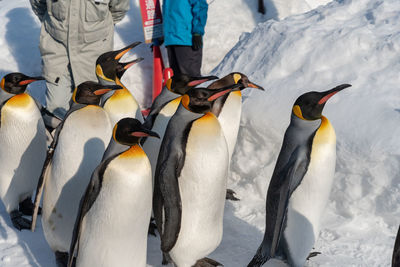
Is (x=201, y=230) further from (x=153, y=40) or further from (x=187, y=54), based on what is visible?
(x=153, y=40)

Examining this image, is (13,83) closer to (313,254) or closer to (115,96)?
(115,96)

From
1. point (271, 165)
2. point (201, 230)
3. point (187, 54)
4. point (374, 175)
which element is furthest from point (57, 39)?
point (374, 175)

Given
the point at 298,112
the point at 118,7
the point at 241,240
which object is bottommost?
the point at 241,240

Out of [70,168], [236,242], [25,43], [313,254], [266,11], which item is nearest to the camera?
[70,168]

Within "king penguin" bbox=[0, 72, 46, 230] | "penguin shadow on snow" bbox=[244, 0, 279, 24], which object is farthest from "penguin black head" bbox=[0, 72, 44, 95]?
"penguin shadow on snow" bbox=[244, 0, 279, 24]

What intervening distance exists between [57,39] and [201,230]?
7.63ft

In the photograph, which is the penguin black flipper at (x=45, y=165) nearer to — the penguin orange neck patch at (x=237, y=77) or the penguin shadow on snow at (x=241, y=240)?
the penguin shadow on snow at (x=241, y=240)

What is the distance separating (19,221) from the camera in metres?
3.37

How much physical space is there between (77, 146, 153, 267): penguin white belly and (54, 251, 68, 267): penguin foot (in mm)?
421

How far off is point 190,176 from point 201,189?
3.5 inches

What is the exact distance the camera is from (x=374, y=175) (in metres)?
3.25

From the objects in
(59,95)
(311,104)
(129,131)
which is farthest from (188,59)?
(129,131)

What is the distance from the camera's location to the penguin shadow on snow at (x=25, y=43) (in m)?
6.07

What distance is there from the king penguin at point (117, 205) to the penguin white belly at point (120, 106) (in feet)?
3.43
